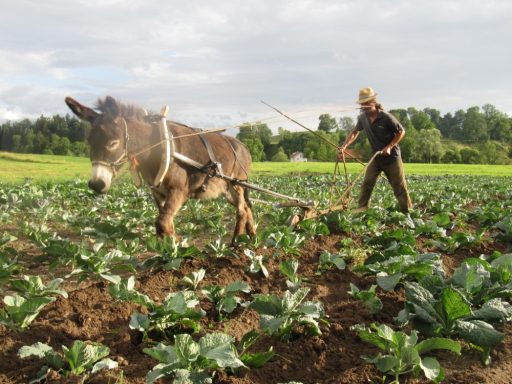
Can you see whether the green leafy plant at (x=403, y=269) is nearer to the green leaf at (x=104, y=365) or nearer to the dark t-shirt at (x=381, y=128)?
the green leaf at (x=104, y=365)

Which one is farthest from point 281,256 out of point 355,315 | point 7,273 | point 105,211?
point 105,211

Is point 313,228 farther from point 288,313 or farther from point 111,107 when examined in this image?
point 288,313

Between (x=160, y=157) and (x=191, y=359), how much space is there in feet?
12.9

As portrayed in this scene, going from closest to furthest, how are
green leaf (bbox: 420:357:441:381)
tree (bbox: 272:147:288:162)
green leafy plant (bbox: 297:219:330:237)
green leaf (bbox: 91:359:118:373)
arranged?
green leaf (bbox: 420:357:441:381) < green leaf (bbox: 91:359:118:373) < green leafy plant (bbox: 297:219:330:237) < tree (bbox: 272:147:288:162)

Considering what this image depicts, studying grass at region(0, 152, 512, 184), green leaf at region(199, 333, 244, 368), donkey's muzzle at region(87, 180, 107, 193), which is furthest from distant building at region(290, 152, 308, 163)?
green leaf at region(199, 333, 244, 368)

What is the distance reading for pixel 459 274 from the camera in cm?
428

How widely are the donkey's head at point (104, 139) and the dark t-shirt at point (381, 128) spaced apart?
469 cm

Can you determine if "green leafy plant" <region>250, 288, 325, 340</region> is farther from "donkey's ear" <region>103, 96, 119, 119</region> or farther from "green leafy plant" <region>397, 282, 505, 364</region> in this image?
"donkey's ear" <region>103, 96, 119, 119</region>

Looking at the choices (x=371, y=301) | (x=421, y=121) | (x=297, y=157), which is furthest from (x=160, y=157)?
(x=421, y=121)

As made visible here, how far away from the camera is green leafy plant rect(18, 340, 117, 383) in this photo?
3051mm

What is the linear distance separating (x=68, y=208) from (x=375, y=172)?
292 inches

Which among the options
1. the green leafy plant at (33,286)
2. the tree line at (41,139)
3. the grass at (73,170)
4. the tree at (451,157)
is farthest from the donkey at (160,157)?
the tree at (451,157)

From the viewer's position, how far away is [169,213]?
257 inches

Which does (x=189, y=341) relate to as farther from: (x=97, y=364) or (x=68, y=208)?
(x=68, y=208)
